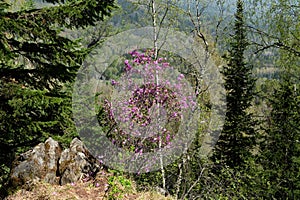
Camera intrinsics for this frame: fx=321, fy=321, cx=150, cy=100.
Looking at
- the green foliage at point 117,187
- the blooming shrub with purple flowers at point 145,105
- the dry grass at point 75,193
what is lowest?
the dry grass at point 75,193

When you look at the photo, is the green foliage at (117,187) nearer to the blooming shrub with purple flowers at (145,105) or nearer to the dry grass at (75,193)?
the dry grass at (75,193)

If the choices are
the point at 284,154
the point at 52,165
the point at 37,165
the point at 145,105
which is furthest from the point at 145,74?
the point at 284,154

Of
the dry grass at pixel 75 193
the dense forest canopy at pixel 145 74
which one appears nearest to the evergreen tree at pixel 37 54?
the dense forest canopy at pixel 145 74

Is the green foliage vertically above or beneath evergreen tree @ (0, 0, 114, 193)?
beneath

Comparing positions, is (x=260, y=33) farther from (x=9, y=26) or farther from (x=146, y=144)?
(x=9, y=26)

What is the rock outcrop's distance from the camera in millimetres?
5989

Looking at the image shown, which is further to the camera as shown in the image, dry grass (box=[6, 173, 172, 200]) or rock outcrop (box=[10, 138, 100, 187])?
rock outcrop (box=[10, 138, 100, 187])

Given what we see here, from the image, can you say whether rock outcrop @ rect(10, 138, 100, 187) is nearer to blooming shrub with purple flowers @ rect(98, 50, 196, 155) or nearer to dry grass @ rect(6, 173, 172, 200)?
dry grass @ rect(6, 173, 172, 200)

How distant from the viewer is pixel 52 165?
251 inches

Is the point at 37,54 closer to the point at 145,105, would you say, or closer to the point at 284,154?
the point at 145,105

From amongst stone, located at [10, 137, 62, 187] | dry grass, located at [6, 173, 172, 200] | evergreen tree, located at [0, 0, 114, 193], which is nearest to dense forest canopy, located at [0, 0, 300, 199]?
evergreen tree, located at [0, 0, 114, 193]

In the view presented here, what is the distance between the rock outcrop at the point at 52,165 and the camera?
5989 mm

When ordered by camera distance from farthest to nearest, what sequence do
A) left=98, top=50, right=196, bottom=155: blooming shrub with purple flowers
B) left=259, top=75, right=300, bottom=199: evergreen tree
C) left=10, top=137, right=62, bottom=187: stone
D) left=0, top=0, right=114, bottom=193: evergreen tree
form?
left=259, top=75, right=300, bottom=199: evergreen tree < left=98, top=50, right=196, bottom=155: blooming shrub with purple flowers < left=10, top=137, right=62, bottom=187: stone < left=0, top=0, right=114, bottom=193: evergreen tree

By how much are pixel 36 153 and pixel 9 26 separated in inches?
123
